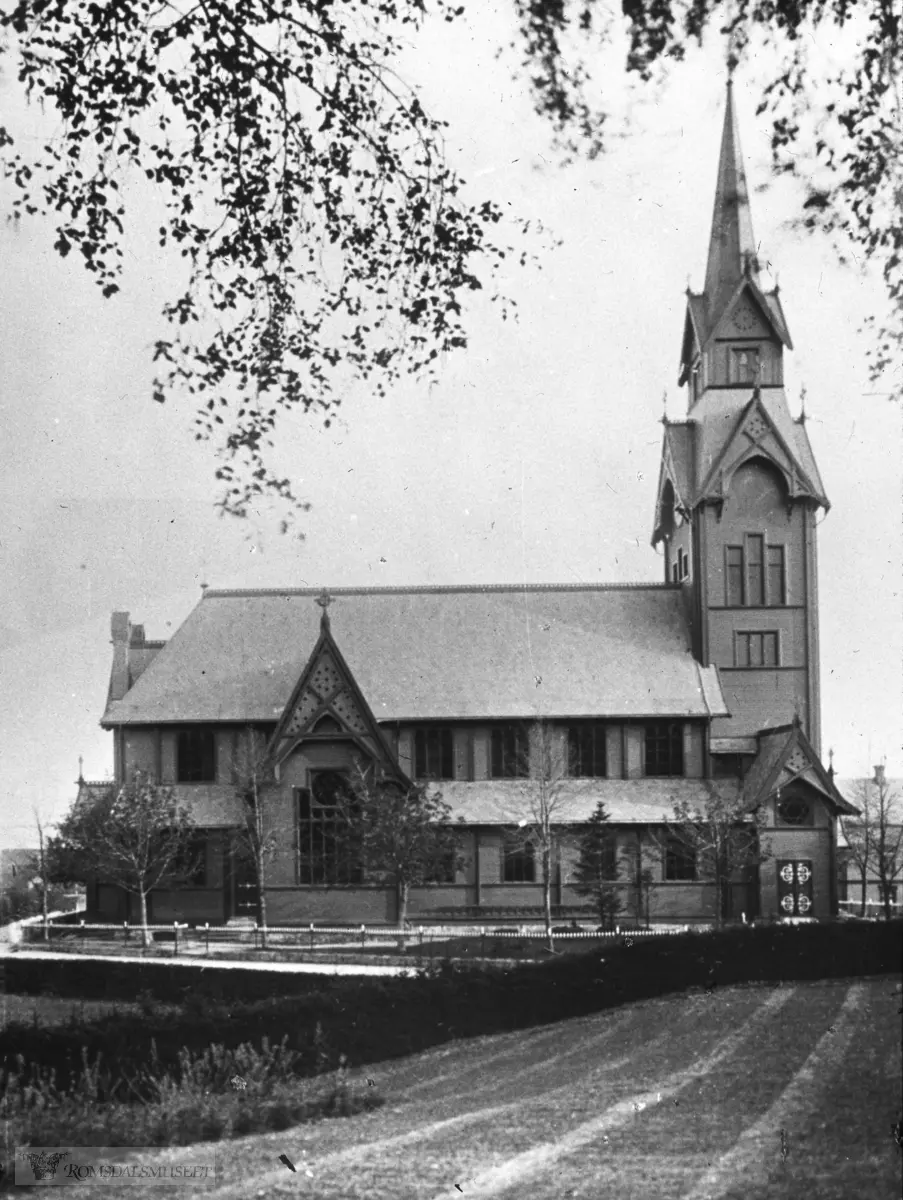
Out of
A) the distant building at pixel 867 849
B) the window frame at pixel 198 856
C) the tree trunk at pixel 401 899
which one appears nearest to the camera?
the distant building at pixel 867 849

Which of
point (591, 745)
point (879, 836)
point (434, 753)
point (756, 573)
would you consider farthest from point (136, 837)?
point (756, 573)

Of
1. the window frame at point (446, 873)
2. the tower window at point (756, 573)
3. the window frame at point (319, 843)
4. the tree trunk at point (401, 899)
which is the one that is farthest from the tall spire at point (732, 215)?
the tower window at point (756, 573)

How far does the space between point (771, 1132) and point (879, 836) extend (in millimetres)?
17687

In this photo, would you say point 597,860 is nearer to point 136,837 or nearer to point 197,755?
point 136,837

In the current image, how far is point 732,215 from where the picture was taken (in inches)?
375

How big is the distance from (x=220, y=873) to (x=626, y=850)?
43.1 feet

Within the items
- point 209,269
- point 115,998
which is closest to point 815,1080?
point 209,269

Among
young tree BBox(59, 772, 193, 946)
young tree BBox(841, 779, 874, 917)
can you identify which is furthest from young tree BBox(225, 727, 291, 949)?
young tree BBox(841, 779, 874, 917)

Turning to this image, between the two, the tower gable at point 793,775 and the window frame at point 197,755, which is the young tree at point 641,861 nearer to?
the tower gable at point 793,775

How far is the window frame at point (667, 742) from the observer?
4838cm

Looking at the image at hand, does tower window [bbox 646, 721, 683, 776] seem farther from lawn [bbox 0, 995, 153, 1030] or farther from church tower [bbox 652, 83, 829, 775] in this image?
lawn [bbox 0, 995, 153, 1030]

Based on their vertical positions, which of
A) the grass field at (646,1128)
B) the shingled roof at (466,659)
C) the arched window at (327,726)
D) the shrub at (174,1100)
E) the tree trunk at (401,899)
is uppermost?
the shingled roof at (466,659)

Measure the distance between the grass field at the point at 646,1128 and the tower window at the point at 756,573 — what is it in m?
40.4

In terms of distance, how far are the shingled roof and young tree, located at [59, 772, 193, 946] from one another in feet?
15.7
